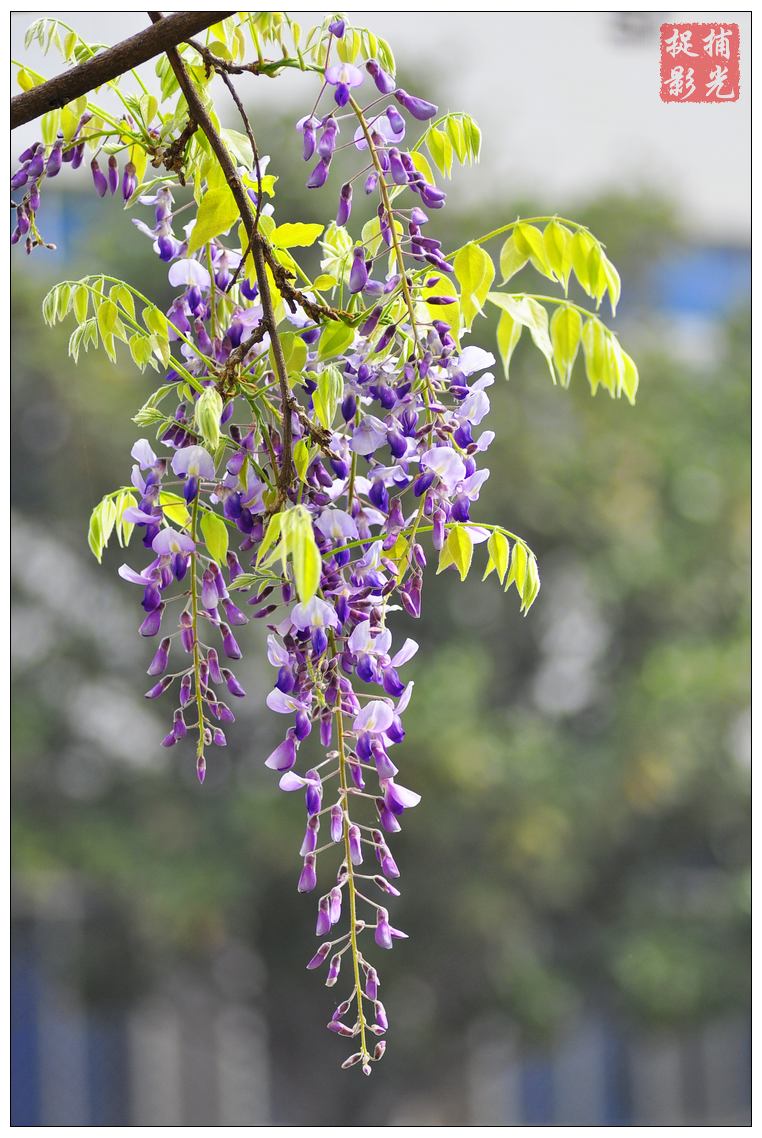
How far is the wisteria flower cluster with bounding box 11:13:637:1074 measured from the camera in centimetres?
50

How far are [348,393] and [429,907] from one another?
14.9 ft

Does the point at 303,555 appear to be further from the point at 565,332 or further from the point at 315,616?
the point at 565,332

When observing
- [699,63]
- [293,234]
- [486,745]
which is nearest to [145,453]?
[293,234]

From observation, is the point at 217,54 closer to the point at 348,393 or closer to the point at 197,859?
the point at 348,393

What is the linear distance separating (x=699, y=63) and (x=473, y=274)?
0.56 metres

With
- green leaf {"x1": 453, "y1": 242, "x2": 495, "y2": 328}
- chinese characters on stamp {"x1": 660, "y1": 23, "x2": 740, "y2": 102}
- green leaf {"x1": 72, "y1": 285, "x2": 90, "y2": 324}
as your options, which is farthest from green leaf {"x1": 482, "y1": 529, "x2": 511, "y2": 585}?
chinese characters on stamp {"x1": 660, "y1": 23, "x2": 740, "y2": 102}

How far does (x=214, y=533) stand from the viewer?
1.72 feet

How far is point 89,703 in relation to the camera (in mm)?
5082

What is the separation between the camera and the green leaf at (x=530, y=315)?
57 cm

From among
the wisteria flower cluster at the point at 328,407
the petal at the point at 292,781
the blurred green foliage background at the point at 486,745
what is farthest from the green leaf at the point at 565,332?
the blurred green foliage background at the point at 486,745

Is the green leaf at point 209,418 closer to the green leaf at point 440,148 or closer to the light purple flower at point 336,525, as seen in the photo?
the light purple flower at point 336,525

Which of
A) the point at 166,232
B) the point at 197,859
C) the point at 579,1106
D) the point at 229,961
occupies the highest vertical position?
the point at 166,232

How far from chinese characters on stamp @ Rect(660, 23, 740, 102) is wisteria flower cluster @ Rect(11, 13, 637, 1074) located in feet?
1.47
